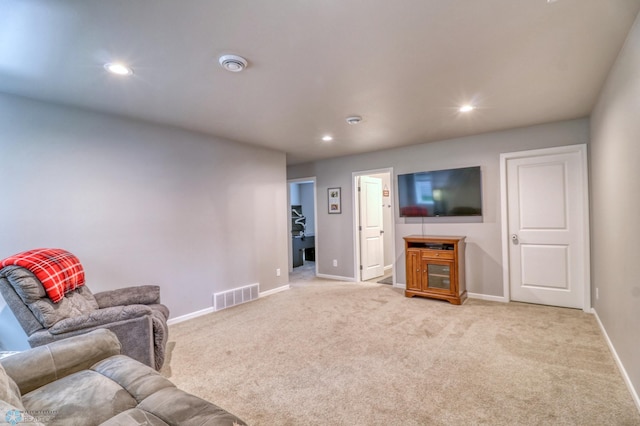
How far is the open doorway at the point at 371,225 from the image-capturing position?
18.0 feet

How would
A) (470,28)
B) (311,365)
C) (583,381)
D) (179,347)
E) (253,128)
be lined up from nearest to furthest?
(470,28), (583,381), (311,365), (179,347), (253,128)

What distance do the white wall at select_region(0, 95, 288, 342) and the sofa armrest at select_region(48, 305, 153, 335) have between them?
1.05 m

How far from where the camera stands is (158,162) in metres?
3.50

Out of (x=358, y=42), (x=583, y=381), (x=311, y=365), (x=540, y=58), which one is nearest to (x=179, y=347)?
(x=311, y=365)

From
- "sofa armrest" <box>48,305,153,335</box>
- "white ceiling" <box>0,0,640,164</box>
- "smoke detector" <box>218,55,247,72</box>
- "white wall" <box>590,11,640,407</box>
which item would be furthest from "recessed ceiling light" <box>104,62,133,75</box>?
"white wall" <box>590,11,640,407</box>

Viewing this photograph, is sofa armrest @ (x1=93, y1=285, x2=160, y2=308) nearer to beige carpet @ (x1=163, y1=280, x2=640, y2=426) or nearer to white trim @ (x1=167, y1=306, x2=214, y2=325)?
beige carpet @ (x1=163, y1=280, x2=640, y2=426)

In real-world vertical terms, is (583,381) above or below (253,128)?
below

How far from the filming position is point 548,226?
12.5ft

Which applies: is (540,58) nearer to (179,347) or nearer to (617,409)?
(617,409)

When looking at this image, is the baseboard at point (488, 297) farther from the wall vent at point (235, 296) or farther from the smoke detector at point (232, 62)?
the smoke detector at point (232, 62)

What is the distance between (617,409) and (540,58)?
240 cm

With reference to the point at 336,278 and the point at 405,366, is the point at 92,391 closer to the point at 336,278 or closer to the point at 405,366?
the point at 405,366

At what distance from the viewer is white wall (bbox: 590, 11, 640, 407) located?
73.4 inches

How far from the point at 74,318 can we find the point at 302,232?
595 cm
